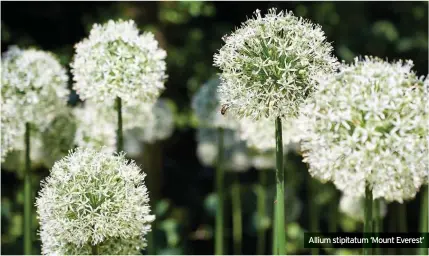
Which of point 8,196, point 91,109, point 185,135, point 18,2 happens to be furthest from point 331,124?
point 185,135

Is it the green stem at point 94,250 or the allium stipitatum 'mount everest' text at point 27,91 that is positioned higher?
the allium stipitatum 'mount everest' text at point 27,91

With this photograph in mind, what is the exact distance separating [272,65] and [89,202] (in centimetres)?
82

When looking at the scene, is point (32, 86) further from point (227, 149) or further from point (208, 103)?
point (227, 149)

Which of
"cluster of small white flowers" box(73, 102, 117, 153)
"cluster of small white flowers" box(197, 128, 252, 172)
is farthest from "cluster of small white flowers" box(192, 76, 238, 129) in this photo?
"cluster of small white flowers" box(197, 128, 252, 172)

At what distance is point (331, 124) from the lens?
2.36 metres

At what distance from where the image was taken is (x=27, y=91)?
370cm

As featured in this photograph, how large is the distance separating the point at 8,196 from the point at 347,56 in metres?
3.81

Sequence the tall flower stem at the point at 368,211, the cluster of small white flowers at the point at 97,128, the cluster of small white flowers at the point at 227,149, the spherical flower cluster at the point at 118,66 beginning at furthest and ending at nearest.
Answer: the cluster of small white flowers at the point at 227,149 → the cluster of small white flowers at the point at 97,128 → the spherical flower cluster at the point at 118,66 → the tall flower stem at the point at 368,211

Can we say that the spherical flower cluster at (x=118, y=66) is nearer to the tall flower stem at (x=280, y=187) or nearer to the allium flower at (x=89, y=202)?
the allium flower at (x=89, y=202)

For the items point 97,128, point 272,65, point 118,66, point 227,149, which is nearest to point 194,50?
point 227,149

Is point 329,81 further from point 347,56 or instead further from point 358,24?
point 358,24

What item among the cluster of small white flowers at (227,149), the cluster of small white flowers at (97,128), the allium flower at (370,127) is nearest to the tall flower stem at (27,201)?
the cluster of small white flowers at (97,128)

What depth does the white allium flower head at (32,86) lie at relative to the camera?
11.9 ft

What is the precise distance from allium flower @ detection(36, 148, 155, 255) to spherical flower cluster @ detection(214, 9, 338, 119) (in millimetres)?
485
